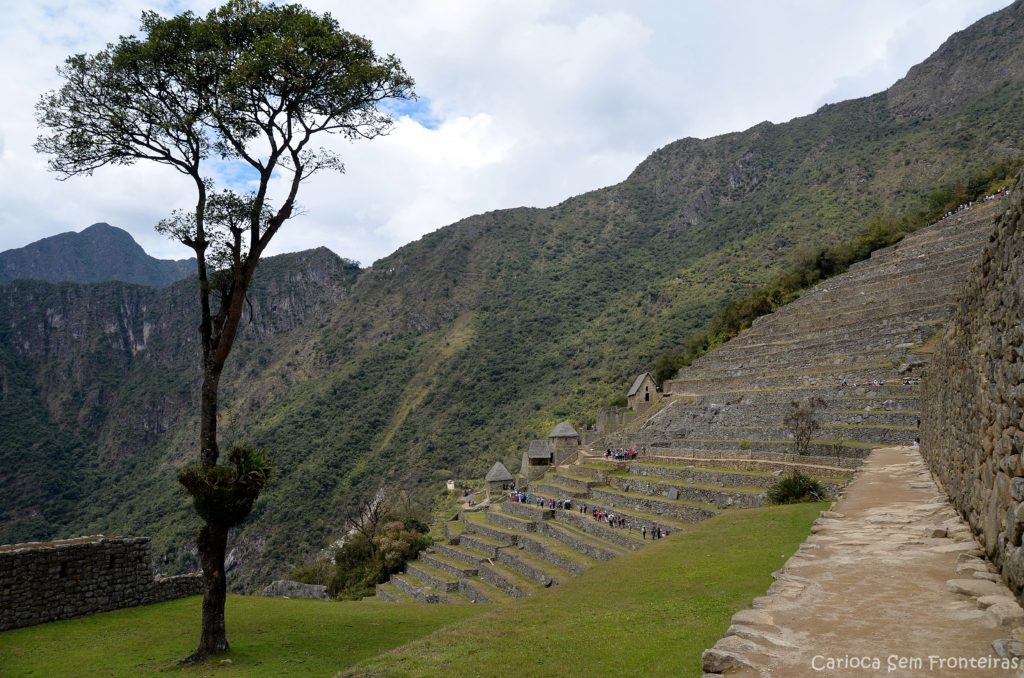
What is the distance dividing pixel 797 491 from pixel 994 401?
12.1 metres

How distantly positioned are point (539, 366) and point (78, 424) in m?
97.3

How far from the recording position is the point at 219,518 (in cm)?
934

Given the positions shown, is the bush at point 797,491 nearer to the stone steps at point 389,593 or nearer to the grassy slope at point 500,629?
the grassy slope at point 500,629

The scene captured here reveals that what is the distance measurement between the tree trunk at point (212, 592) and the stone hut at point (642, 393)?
108ft

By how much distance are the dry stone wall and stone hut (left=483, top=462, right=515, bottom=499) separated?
36.1 m

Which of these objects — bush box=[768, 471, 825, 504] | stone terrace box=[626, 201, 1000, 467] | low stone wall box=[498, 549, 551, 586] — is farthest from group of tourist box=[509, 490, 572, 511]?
bush box=[768, 471, 825, 504]

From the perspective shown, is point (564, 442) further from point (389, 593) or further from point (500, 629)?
point (500, 629)

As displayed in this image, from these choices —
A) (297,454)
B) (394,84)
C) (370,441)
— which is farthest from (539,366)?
(394,84)

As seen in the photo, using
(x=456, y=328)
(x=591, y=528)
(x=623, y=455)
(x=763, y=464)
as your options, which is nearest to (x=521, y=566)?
(x=591, y=528)

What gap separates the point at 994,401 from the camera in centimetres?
457

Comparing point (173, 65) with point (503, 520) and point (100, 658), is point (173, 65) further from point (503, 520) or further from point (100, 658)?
point (503, 520)

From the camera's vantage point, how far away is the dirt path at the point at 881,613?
3.18 meters

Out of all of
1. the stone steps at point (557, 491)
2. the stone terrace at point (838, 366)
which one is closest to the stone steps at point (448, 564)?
the stone steps at point (557, 491)

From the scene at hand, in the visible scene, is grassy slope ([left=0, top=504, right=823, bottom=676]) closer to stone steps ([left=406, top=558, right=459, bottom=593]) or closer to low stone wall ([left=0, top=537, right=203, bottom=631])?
low stone wall ([left=0, top=537, right=203, bottom=631])
